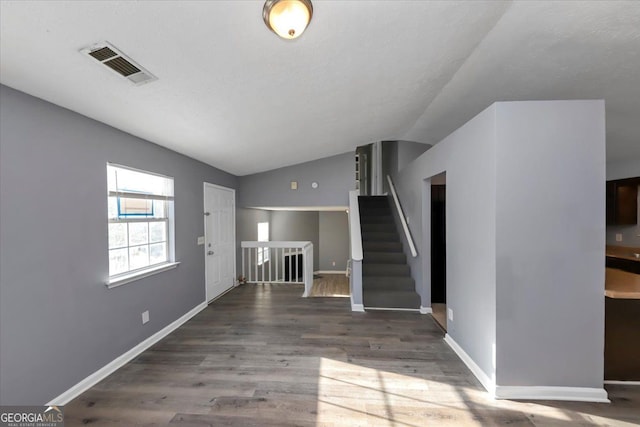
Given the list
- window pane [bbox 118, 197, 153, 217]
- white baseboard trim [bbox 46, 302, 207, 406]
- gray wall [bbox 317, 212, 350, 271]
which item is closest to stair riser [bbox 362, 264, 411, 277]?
white baseboard trim [bbox 46, 302, 207, 406]

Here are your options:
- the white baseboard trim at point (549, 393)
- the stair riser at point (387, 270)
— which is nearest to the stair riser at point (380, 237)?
the stair riser at point (387, 270)

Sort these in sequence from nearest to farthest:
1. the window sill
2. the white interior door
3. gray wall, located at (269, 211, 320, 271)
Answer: the window sill
the white interior door
gray wall, located at (269, 211, 320, 271)

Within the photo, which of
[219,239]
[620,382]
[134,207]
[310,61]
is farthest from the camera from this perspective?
[219,239]

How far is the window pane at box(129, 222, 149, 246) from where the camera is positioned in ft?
8.78

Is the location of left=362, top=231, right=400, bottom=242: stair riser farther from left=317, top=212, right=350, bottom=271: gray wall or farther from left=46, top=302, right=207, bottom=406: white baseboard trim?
left=317, top=212, right=350, bottom=271: gray wall

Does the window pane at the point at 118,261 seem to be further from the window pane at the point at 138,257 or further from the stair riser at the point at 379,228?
the stair riser at the point at 379,228

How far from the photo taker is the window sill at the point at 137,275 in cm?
230

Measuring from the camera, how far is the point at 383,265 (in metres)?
4.14

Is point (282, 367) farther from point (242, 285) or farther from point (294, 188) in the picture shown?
point (294, 188)

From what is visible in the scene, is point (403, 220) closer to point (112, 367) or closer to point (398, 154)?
point (398, 154)

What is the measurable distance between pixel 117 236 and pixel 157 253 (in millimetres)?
630

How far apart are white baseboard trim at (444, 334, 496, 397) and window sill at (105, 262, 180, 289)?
11.0 ft

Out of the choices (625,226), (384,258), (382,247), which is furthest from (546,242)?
(625,226)

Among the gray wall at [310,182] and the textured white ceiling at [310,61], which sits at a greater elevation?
the textured white ceiling at [310,61]
